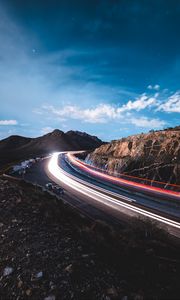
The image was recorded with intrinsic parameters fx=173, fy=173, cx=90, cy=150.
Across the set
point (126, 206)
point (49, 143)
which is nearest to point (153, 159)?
point (126, 206)

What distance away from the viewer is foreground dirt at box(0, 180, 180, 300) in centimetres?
441

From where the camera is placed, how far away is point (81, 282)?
4672 mm

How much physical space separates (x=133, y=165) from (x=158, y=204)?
1070 centimetres

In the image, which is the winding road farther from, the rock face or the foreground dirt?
the rock face

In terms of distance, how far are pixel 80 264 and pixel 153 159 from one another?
1855 centimetres

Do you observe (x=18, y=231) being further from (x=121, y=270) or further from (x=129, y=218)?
(x=129, y=218)

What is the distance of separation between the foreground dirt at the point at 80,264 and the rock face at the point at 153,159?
13.0 metres

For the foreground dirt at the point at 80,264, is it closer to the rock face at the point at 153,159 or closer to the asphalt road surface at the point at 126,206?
the asphalt road surface at the point at 126,206

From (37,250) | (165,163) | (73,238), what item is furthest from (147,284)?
(165,163)

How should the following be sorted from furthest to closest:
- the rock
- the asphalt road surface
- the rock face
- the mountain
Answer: the mountain < the rock face < the asphalt road surface < the rock

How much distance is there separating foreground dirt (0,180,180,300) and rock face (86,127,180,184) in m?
13.0

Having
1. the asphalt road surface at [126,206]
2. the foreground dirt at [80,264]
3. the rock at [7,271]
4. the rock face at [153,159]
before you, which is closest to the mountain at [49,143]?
the rock face at [153,159]

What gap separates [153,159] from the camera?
2180cm

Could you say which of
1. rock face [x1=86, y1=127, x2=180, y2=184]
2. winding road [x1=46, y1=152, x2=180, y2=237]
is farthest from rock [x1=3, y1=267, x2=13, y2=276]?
rock face [x1=86, y1=127, x2=180, y2=184]
